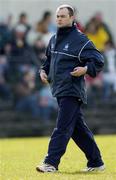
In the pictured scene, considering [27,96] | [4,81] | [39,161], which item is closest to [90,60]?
[39,161]

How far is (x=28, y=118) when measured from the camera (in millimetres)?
23625

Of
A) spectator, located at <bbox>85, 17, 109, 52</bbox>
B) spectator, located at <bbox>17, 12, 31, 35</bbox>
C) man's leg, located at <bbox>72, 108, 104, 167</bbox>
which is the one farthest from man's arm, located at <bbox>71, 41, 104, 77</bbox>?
spectator, located at <bbox>85, 17, 109, 52</bbox>

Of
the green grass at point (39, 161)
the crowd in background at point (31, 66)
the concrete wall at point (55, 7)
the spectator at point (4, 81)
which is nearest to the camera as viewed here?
the green grass at point (39, 161)

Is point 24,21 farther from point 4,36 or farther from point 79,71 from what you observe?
point 79,71

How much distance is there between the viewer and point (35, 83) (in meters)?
23.6

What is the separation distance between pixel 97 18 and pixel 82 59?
1393 centimetres

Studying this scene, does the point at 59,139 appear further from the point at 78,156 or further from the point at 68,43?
the point at 78,156

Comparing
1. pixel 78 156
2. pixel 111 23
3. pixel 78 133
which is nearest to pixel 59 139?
pixel 78 133

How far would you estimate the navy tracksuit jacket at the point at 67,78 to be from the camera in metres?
11.3

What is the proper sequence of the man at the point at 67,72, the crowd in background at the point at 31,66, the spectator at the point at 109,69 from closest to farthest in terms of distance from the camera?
the man at the point at 67,72
the crowd in background at the point at 31,66
the spectator at the point at 109,69

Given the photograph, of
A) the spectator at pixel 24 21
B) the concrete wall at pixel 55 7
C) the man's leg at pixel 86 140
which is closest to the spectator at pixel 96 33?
the spectator at pixel 24 21

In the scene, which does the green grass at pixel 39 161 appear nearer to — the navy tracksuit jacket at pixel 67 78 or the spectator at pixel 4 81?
the navy tracksuit jacket at pixel 67 78

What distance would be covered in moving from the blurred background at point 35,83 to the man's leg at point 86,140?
37.4 ft

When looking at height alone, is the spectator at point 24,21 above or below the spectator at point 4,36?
above
